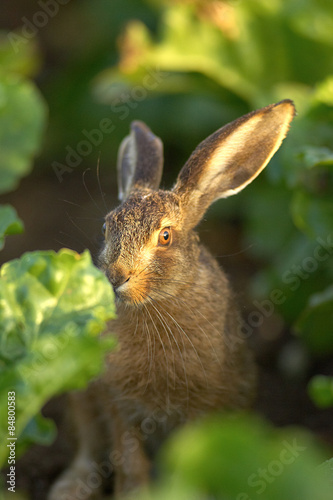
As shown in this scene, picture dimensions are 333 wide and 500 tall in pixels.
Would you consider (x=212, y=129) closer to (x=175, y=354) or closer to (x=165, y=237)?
(x=165, y=237)

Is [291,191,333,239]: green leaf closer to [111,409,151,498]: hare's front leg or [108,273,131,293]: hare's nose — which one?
[108,273,131,293]: hare's nose

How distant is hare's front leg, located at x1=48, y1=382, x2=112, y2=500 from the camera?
4422mm

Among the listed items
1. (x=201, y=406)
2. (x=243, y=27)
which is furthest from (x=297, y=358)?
(x=243, y=27)

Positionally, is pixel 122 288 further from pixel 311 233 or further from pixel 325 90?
pixel 325 90

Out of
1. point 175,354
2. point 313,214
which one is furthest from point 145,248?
point 313,214

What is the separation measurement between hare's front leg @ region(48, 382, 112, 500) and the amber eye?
40.9 inches

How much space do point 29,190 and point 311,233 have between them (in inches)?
156

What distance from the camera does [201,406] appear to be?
13.8ft

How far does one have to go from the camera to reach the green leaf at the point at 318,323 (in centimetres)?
448

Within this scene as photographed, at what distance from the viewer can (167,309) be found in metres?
4.00

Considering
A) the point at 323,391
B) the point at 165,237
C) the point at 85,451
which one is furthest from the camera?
the point at 85,451

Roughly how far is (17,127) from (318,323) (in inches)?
106

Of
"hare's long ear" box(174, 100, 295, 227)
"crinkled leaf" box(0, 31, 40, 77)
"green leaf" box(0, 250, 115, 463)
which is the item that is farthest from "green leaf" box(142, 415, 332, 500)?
"crinkled leaf" box(0, 31, 40, 77)

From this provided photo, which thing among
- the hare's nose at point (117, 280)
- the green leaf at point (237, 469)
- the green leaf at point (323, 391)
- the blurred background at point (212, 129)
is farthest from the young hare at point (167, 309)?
the green leaf at point (237, 469)
